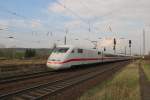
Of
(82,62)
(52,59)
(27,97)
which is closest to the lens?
(27,97)

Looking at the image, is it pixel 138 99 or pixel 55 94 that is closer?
pixel 138 99

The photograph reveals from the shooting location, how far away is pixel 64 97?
11.4 metres

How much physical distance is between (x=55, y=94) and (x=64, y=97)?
95 cm

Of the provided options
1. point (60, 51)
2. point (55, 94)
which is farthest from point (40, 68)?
point (55, 94)

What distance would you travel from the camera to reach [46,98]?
36.0 ft

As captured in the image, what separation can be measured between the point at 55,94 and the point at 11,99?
254cm

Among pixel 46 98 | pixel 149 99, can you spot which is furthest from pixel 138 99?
pixel 46 98

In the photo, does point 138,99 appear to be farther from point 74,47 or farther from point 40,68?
point 40,68

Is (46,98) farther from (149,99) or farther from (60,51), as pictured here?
(60,51)

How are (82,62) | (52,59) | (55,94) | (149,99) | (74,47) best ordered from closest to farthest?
(149,99), (55,94), (52,59), (74,47), (82,62)

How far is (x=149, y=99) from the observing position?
33.6 feet

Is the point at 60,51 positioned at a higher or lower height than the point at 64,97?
higher

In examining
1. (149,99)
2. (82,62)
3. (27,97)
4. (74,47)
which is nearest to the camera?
(149,99)

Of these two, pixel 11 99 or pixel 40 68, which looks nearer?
pixel 11 99
